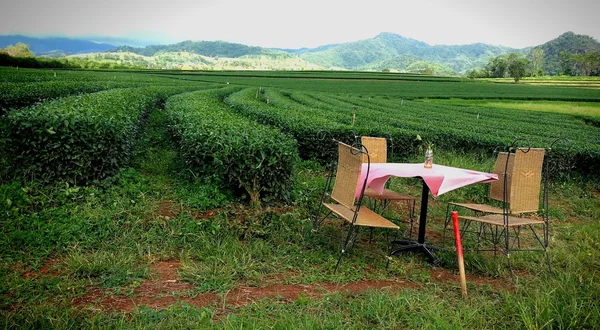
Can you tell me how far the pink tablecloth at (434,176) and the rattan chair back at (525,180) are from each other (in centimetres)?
27

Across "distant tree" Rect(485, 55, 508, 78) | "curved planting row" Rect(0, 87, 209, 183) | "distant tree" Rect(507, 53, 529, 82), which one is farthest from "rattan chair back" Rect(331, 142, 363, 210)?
"distant tree" Rect(485, 55, 508, 78)

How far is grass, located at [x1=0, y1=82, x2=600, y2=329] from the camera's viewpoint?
11.1ft

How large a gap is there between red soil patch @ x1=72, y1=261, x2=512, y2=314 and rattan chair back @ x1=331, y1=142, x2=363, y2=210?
3.18ft

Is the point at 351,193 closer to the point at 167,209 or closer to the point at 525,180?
the point at 525,180

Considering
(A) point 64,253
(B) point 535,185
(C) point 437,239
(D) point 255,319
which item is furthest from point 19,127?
(B) point 535,185

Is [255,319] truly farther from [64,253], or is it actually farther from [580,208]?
[580,208]

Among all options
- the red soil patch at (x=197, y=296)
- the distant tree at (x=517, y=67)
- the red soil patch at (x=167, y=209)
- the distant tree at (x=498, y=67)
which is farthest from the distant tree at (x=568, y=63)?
the red soil patch at (x=197, y=296)

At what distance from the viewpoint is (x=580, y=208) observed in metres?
7.84

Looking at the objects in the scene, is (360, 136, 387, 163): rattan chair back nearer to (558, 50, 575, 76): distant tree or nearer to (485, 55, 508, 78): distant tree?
(485, 55, 508, 78): distant tree

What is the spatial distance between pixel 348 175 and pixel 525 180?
213cm

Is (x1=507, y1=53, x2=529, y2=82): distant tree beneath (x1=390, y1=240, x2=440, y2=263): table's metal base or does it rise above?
above

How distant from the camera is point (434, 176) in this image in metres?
4.70

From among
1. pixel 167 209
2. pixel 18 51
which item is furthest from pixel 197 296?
pixel 18 51

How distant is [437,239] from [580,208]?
381 cm
